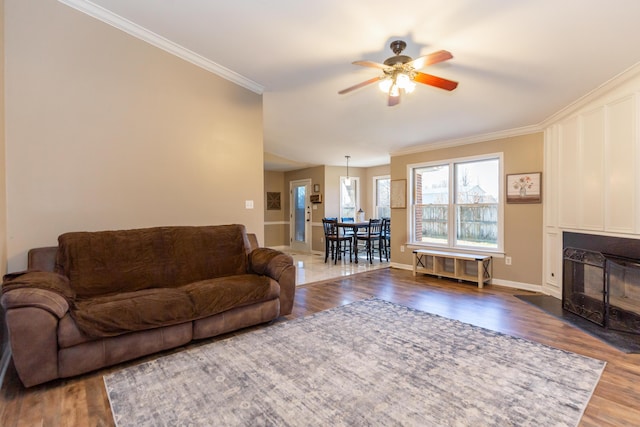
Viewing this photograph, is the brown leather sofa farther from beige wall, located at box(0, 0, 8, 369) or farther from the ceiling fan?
the ceiling fan

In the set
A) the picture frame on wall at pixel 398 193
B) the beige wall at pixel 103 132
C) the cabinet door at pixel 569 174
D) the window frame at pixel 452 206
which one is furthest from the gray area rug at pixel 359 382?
the picture frame on wall at pixel 398 193

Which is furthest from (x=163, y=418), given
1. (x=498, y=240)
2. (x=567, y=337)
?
(x=498, y=240)

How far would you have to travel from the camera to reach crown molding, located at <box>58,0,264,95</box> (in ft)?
8.43

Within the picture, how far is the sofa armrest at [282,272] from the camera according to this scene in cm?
298

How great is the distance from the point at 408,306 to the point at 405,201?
8.85 ft

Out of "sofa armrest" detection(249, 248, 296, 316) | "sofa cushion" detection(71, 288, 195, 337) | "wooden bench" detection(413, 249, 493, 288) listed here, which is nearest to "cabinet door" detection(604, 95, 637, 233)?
"wooden bench" detection(413, 249, 493, 288)

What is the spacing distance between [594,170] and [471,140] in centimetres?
186

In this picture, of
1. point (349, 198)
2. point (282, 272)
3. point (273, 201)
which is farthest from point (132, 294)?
point (273, 201)

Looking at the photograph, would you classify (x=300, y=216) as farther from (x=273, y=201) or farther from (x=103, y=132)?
(x=103, y=132)

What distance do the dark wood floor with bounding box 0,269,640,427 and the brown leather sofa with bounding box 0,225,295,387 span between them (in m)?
0.16

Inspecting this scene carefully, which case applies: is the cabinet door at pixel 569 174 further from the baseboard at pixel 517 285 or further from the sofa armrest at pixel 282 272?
the sofa armrest at pixel 282 272

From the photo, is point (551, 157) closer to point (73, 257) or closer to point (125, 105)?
point (125, 105)

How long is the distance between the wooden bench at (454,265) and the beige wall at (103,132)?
3.30m

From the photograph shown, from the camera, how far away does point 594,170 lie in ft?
10.6
